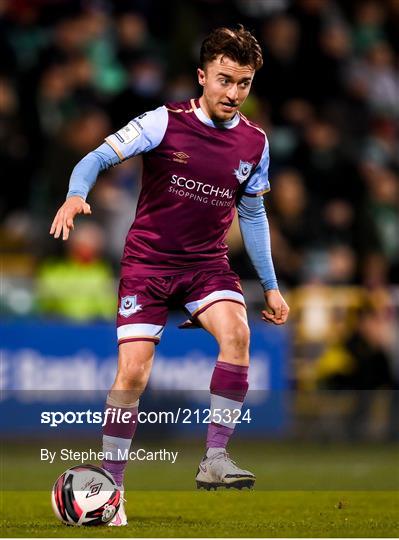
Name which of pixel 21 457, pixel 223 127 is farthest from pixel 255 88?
pixel 223 127

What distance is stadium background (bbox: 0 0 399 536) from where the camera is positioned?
12.5m

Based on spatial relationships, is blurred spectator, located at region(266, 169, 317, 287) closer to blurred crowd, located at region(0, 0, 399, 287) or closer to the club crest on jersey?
blurred crowd, located at region(0, 0, 399, 287)

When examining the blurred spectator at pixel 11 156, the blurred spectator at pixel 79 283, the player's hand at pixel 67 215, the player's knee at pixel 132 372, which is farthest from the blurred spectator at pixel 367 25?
the player's hand at pixel 67 215

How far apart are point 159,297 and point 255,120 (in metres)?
7.43

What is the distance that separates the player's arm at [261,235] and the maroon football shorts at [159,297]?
0.25 m

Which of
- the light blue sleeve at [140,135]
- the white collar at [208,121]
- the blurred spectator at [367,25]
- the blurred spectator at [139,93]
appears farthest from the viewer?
the blurred spectator at [367,25]

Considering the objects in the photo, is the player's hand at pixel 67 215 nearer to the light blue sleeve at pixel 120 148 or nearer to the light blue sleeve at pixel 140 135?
the light blue sleeve at pixel 120 148

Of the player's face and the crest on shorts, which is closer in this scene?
the player's face

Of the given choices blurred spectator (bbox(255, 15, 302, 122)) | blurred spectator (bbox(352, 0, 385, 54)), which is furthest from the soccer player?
blurred spectator (bbox(352, 0, 385, 54))

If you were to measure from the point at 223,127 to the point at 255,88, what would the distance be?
7.98 meters

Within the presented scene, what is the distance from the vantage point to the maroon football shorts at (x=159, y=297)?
7504 millimetres

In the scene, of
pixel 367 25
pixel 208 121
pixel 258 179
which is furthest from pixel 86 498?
pixel 367 25

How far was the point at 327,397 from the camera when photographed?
13070mm

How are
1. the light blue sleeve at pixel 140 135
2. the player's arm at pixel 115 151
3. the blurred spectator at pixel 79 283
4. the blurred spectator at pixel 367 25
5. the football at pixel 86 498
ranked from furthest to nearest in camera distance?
the blurred spectator at pixel 367 25 → the blurred spectator at pixel 79 283 → the light blue sleeve at pixel 140 135 → the football at pixel 86 498 → the player's arm at pixel 115 151
